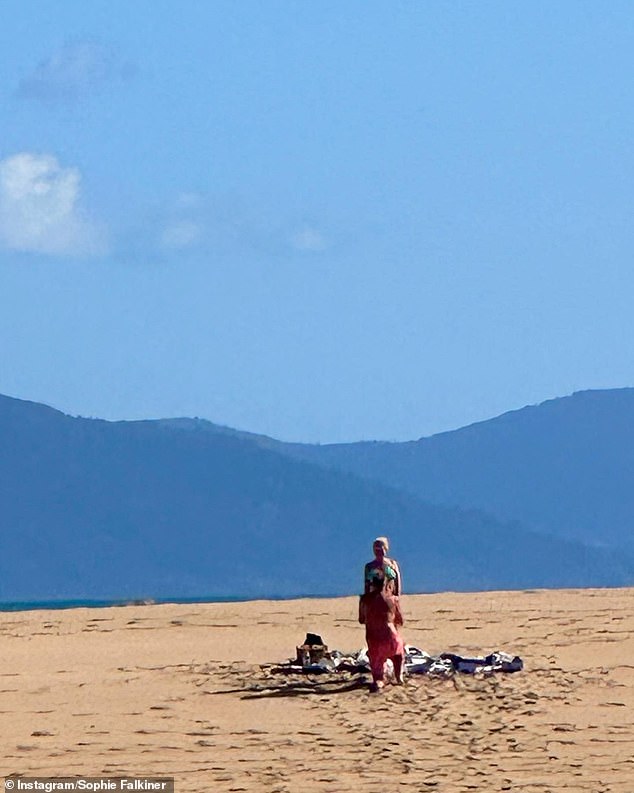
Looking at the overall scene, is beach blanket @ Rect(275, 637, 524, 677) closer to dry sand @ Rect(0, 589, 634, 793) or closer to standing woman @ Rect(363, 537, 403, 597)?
dry sand @ Rect(0, 589, 634, 793)

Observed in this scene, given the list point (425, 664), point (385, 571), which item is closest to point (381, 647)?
point (385, 571)

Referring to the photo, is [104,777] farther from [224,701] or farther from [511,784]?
[224,701]

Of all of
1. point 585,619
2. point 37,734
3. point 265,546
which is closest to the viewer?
point 37,734

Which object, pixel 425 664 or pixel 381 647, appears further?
pixel 425 664

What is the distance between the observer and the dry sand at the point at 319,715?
1228cm

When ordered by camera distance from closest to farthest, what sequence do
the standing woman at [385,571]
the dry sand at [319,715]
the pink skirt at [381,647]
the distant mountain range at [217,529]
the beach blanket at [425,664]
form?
the dry sand at [319,715], the pink skirt at [381,647], the standing woman at [385,571], the beach blanket at [425,664], the distant mountain range at [217,529]

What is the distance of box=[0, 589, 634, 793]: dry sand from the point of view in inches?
484

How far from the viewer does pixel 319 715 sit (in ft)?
48.8

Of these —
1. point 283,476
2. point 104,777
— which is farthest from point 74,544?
point 104,777

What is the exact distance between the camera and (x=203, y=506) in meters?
187

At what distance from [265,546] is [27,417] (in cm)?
3312

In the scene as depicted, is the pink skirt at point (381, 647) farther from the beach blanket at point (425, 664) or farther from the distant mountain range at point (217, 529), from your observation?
the distant mountain range at point (217, 529)

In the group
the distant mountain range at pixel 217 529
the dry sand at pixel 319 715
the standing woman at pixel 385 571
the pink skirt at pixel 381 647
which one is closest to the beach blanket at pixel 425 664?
the dry sand at pixel 319 715

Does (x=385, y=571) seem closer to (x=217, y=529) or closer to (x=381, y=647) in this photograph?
(x=381, y=647)
